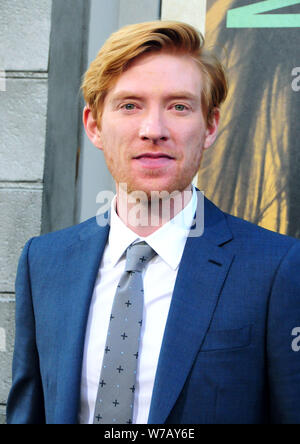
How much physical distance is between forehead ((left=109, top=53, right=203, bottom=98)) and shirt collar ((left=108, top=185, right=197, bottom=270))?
1.63 ft

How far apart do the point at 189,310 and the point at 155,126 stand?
761 millimetres

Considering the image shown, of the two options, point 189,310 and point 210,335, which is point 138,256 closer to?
point 189,310

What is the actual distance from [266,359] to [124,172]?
3.16 feet

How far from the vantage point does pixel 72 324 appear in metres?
2.38

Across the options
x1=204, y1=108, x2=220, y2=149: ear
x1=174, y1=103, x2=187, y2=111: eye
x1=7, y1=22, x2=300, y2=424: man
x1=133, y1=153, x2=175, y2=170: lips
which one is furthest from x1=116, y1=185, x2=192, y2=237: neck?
x1=174, y1=103, x2=187, y2=111: eye

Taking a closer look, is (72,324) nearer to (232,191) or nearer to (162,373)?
(162,373)

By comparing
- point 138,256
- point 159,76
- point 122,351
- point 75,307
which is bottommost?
point 122,351

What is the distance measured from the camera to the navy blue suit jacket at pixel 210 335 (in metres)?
2.12

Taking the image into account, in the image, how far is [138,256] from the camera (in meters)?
2.40

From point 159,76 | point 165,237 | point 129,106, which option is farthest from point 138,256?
point 159,76

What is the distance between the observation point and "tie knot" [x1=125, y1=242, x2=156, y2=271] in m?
2.39

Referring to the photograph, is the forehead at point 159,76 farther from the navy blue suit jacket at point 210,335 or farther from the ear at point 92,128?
the navy blue suit jacket at point 210,335

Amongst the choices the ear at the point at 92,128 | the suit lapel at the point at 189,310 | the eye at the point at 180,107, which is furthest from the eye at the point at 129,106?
the suit lapel at the point at 189,310

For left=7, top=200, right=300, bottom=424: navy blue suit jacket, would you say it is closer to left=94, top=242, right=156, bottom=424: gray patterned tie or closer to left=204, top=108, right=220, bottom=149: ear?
left=94, top=242, right=156, bottom=424: gray patterned tie
